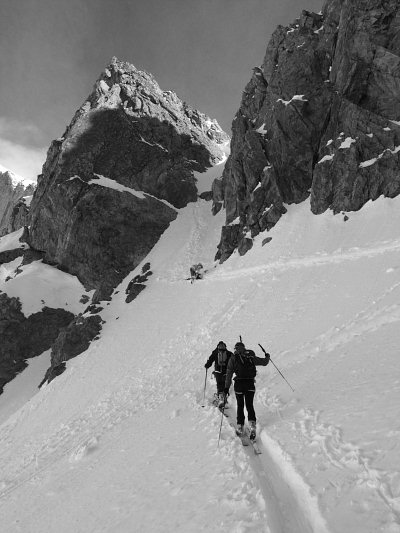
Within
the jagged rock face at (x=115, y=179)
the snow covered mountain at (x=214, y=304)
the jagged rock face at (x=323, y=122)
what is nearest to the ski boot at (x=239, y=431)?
the snow covered mountain at (x=214, y=304)

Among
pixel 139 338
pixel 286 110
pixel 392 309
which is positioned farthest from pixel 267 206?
pixel 392 309

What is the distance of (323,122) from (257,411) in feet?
126

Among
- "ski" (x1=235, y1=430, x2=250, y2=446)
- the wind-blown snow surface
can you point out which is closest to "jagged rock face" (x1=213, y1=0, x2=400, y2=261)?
the wind-blown snow surface

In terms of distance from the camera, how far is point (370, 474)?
5.59 meters

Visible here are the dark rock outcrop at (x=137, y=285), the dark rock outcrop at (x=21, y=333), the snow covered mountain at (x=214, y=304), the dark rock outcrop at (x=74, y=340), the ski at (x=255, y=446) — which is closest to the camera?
the snow covered mountain at (x=214, y=304)

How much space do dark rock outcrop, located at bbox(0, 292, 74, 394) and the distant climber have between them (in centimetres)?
1997

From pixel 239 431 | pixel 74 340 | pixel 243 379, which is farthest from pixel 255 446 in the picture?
pixel 74 340

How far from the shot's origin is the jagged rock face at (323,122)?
35.3 metres

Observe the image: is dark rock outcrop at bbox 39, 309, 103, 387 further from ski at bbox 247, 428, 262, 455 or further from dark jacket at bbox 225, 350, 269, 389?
ski at bbox 247, 428, 262, 455

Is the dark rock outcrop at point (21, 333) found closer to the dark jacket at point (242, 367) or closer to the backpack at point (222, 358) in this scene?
the backpack at point (222, 358)

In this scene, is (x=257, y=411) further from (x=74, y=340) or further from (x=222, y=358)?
(x=74, y=340)

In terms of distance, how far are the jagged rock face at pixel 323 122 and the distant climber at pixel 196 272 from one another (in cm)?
318

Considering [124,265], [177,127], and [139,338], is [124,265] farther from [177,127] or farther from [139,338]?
[177,127]

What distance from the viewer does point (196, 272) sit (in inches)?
1720
